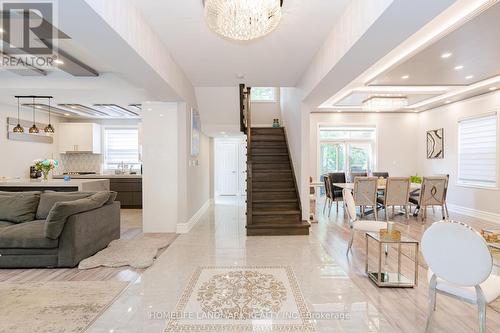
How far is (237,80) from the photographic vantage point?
5.40 meters

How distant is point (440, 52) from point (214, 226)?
4812 mm

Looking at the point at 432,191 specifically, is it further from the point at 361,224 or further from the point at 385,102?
the point at 361,224

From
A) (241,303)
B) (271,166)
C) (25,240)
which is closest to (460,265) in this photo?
(241,303)

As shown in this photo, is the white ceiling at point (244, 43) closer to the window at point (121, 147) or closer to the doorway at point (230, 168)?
the window at point (121, 147)

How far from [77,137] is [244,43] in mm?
6767

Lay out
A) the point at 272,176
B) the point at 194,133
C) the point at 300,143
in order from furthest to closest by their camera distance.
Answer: the point at 272,176 < the point at 194,133 < the point at 300,143

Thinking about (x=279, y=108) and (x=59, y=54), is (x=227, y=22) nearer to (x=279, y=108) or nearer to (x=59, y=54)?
(x=59, y=54)

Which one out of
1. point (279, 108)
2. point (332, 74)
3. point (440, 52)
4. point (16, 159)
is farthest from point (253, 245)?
point (16, 159)

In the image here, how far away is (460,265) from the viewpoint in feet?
6.19

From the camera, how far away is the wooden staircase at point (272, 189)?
503 cm

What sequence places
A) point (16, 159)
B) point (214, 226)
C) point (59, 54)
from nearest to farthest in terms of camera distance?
point (59, 54) < point (214, 226) < point (16, 159)

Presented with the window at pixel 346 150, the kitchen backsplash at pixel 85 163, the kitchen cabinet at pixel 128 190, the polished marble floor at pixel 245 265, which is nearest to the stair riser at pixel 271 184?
the polished marble floor at pixel 245 265

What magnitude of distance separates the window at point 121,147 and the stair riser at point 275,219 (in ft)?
17.2

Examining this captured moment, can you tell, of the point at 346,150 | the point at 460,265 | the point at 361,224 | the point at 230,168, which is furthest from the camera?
the point at 230,168
